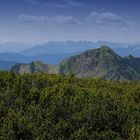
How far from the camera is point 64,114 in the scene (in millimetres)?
86000

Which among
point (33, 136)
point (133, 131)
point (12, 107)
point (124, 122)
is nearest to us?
point (133, 131)

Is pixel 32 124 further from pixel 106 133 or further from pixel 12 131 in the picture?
pixel 106 133

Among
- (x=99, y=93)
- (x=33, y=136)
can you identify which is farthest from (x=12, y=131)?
(x=99, y=93)

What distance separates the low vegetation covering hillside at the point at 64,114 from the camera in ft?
248

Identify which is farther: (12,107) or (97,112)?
(12,107)

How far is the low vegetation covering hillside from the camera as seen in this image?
75.7 meters

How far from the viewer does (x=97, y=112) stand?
3366 inches

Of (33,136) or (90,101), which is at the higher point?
(90,101)

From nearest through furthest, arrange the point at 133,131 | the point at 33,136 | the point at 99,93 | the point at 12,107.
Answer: the point at 133,131
the point at 33,136
the point at 12,107
the point at 99,93

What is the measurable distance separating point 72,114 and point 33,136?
1204 centimetres

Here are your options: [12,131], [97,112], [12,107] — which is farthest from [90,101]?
[12,131]

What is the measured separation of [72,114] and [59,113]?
3.17m

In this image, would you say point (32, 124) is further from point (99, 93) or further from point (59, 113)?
point (99, 93)

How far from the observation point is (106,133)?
7531 cm
